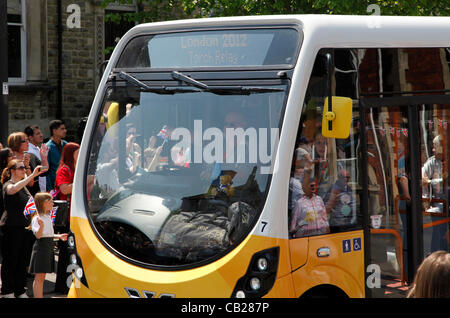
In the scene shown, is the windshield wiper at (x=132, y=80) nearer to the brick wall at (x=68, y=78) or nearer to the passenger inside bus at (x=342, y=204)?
the passenger inside bus at (x=342, y=204)

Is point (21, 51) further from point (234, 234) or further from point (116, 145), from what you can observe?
point (234, 234)

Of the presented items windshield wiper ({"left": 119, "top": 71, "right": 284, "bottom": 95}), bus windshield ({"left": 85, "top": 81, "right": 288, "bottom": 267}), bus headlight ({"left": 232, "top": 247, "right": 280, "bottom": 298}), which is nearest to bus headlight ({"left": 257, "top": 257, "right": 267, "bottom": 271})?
bus headlight ({"left": 232, "top": 247, "right": 280, "bottom": 298})

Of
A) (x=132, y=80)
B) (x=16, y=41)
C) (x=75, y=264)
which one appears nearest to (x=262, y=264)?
(x=75, y=264)

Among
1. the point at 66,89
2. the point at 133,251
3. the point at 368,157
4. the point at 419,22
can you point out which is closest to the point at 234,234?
the point at 133,251

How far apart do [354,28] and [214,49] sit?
3.52 feet

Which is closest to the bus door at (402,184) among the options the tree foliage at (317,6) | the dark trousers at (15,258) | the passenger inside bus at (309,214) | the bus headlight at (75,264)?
the passenger inside bus at (309,214)

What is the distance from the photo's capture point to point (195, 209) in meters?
5.50

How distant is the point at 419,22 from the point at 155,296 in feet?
9.96

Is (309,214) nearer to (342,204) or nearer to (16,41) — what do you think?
(342,204)

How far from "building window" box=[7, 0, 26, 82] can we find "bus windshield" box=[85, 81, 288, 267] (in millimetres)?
13477

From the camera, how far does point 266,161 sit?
5.36 meters

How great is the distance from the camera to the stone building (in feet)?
61.2

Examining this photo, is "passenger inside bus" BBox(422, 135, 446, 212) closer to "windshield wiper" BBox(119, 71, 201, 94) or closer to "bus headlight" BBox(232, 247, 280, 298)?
"bus headlight" BBox(232, 247, 280, 298)
